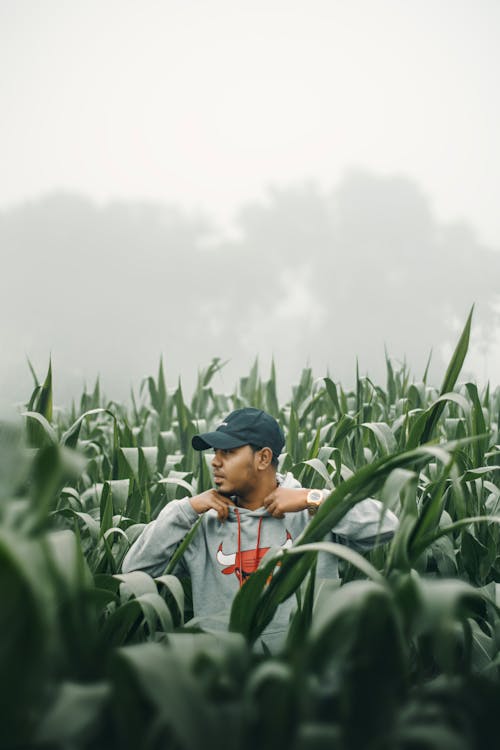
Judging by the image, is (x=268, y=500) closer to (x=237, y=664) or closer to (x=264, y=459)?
(x=264, y=459)

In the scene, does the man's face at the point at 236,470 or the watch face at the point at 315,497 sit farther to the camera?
the man's face at the point at 236,470

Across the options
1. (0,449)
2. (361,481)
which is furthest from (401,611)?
(0,449)

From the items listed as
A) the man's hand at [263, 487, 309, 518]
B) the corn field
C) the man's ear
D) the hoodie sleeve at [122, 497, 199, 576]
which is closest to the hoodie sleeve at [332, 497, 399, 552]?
the man's hand at [263, 487, 309, 518]

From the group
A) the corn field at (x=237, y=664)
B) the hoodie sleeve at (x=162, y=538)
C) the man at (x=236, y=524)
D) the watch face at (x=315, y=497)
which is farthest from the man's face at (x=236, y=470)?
the corn field at (x=237, y=664)

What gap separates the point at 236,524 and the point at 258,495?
0.30ft

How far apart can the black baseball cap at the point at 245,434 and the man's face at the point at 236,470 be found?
1.1 inches

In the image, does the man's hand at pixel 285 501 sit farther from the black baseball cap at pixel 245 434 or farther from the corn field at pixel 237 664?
the corn field at pixel 237 664

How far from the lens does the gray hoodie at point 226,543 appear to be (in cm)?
172

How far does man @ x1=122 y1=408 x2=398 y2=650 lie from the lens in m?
1.72

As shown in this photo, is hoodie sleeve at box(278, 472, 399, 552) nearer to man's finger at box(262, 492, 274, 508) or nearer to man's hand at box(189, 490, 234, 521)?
man's finger at box(262, 492, 274, 508)

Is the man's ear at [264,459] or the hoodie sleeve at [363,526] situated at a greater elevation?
the man's ear at [264,459]

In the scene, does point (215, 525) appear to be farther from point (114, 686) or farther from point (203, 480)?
point (114, 686)

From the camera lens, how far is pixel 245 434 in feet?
5.92

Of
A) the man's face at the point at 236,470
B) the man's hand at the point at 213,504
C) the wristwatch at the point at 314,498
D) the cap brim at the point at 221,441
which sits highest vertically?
the cap brim at the point at 221,441
